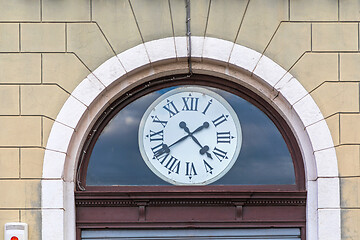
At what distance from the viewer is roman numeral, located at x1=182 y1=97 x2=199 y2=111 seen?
29.9 ft

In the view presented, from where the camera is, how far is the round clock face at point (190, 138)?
9.02m

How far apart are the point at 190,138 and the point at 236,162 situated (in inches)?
24.1

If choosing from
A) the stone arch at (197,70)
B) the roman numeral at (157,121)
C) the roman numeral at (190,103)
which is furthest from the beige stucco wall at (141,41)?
the roman numeral at (157,121)

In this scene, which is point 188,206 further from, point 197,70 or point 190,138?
point 197,70

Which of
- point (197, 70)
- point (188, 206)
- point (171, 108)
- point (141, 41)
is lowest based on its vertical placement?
point (188, 206)

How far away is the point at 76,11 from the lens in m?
8.88

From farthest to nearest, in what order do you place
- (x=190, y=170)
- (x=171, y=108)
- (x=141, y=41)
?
1. (x=171, y=108)
2. (x=190, y=170)
3. (x=141, y=41)

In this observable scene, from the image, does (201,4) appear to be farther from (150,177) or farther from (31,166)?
(31,166)

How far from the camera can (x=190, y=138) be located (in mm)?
9055

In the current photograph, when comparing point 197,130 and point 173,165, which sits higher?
point 197,130

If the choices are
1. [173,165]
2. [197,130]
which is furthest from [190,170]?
[197,130]

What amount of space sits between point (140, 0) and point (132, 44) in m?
0.53

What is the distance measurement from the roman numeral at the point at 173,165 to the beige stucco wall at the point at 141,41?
1.41 meters

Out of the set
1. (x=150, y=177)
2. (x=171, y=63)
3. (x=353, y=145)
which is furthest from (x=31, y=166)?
(x=353, y=145)
